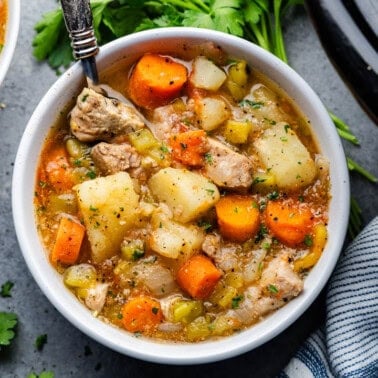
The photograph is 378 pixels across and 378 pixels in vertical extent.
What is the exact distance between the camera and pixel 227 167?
10.8 ft

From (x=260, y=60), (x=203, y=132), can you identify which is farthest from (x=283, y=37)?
(x=203, y=132)

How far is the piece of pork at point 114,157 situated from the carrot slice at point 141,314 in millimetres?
503

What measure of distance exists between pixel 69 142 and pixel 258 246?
85cm

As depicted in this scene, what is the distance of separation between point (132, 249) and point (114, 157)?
1.16 ft

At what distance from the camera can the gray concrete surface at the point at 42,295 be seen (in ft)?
12.4

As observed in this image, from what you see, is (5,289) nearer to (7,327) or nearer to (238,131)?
(7,327)

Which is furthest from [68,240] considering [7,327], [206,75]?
[206,75]

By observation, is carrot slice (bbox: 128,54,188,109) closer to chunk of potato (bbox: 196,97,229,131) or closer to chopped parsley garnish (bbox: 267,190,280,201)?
chunk of potato (bbox: 196,97,229,131)

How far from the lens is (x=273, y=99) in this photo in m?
3.49

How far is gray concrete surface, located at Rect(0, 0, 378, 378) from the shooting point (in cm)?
377

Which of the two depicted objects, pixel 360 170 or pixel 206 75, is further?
pixel 360 170

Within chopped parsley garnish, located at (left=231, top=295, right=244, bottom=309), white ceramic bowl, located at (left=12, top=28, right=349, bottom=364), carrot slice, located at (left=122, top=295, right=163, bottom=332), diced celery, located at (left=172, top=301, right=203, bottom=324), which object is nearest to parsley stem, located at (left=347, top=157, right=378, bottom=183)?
white ceramic bowl, located at (left=12, top=28, right=349, bottom=364)

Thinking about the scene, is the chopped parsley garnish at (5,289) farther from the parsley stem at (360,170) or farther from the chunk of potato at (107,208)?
the parsley stem at (360,170)

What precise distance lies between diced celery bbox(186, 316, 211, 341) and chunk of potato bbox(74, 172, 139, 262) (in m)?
0.44
